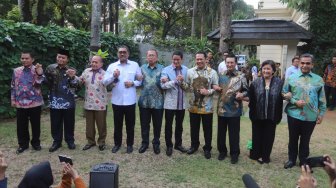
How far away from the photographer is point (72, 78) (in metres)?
5.82

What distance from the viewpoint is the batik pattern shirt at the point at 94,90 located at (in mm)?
5949

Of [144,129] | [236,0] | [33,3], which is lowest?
[144,129]

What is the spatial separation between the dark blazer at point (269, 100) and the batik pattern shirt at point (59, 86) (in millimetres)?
2953

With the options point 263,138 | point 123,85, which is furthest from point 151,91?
point 263,138

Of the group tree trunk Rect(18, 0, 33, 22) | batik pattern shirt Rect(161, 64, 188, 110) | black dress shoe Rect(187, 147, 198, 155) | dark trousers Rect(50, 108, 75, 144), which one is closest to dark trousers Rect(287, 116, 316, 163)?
black dress shoe Rect(187, 147, 198, 155)

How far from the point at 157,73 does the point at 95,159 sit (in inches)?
68.8

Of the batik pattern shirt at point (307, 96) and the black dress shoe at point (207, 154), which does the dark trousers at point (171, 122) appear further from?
the batik pattern shirt at point (307, 96)

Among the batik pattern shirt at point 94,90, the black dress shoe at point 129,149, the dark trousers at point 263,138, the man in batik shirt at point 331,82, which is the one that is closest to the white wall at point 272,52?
the man in batik shirt at point 331,82

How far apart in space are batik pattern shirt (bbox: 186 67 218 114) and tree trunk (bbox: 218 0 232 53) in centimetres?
753

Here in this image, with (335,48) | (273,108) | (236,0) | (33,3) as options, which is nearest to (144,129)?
(273,108)

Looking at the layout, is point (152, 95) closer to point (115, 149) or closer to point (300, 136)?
point (115, 149)

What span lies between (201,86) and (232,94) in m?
0.52

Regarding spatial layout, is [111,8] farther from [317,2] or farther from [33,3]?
[317,2]

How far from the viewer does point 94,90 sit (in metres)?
5.96
